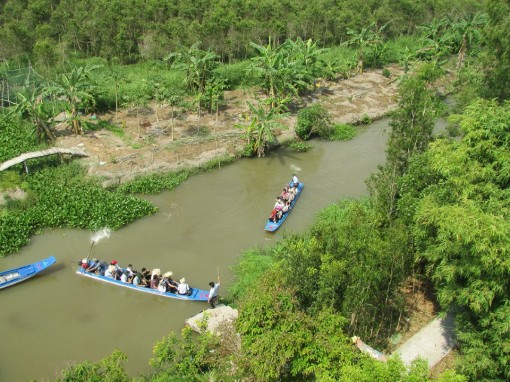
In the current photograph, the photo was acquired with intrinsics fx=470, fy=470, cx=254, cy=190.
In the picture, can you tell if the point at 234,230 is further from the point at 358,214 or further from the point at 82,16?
the point at 82,16

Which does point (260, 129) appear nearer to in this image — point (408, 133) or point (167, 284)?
point (408, 133)

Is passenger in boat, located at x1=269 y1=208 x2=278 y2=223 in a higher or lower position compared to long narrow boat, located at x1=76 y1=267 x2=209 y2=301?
higher

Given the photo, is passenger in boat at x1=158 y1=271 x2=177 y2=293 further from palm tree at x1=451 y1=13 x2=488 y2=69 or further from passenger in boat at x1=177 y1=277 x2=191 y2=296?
palm tree at x1=451 y1=13 x2=488 y2=69

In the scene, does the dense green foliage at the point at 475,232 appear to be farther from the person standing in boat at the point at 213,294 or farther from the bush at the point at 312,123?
the bush at the point at 312,123

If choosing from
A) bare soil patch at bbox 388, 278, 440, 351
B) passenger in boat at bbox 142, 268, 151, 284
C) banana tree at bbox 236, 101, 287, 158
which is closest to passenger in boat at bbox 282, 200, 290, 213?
banana tree at bbox 236, 101, 287, 158

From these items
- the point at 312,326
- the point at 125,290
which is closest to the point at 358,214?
the point at 312,326

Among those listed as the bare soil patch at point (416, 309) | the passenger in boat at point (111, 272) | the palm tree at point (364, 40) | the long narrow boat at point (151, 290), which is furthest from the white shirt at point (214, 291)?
the palm tree at point (364, 40)
